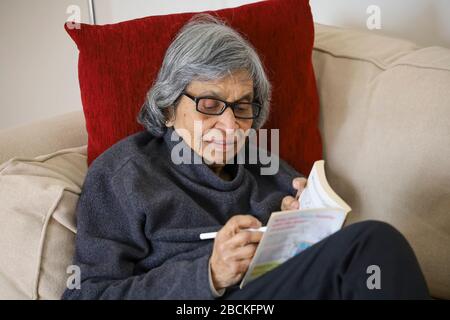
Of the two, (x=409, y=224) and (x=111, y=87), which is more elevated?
(x=111, y=87)

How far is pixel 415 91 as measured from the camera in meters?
1.40

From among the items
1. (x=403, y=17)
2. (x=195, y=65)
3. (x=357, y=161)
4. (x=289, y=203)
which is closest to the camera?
(x=195, y=65)

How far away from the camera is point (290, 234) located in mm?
1027

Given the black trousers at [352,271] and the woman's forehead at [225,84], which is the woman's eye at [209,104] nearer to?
the woman's forehead at [225,84]

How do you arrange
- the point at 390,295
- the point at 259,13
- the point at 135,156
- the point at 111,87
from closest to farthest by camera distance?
the point at 390,295
the point at 135,156
the point at 111,87
the point at 259,13

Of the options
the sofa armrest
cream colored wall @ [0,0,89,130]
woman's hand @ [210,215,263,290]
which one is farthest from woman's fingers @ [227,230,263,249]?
cream colored wall @ [0,0,89,130]

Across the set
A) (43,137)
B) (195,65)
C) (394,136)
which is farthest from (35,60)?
(394,136)

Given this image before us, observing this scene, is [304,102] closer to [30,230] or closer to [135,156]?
[135,156]

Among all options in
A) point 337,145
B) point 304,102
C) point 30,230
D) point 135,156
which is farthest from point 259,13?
point 30,230

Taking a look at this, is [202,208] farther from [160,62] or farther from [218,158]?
[160,62]

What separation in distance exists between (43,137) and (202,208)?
44cm

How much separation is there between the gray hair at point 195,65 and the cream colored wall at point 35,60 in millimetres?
1001

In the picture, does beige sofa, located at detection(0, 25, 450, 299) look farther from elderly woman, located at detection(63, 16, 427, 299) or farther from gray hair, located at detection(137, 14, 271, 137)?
gray hair, located at detection(137, 14, 271, 137)

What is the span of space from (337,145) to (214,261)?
61 centimetres
